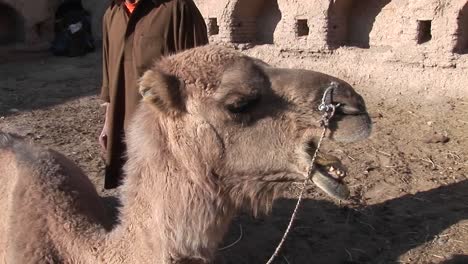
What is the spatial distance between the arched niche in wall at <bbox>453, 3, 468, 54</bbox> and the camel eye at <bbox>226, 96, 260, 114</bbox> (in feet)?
17.5

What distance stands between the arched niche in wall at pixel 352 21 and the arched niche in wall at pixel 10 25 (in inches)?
248

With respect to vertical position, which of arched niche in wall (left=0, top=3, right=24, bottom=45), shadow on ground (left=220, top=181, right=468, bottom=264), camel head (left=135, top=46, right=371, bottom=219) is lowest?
shadow on ground (left=220, top=181, right=468, bottom=264)

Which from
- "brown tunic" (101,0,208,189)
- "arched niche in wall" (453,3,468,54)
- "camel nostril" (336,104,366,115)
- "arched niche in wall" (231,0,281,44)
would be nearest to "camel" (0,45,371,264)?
"camel nostril" (336,104,366,115)

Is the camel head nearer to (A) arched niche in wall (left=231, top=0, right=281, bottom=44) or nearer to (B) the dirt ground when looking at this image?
(B) the dirt ground

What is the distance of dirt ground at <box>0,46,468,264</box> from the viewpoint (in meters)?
4.54

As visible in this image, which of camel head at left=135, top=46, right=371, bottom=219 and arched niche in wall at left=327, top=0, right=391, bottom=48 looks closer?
camel head at left=135, top=46, right=371, bottom=219

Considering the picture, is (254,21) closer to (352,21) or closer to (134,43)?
(352,21)

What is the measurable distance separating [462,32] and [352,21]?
1709 mm

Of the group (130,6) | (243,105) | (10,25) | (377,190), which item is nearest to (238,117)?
(243,105)

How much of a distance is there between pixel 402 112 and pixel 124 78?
13.4ft

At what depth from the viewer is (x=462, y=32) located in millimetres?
7242

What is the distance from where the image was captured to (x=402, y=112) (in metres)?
7.13

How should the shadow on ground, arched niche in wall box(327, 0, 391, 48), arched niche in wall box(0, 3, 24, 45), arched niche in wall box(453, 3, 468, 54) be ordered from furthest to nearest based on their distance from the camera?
arched niche in wall box(0, 3, 24, 45) < arched niche in wall box(327, 0, 391, 48) < arched niche in wall box(453, 3, 468, 54) < the shadow on ground

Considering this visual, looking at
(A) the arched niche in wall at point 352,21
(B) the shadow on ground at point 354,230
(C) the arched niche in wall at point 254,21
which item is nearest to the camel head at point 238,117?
(B) the shadow on ground at point 354,230
